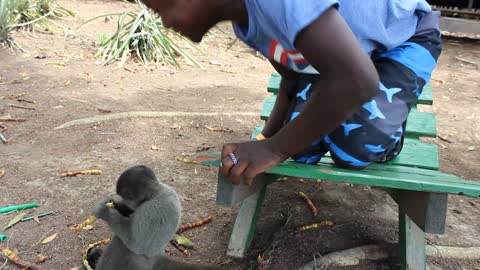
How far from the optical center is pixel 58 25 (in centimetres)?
745

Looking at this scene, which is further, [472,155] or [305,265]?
[472,155]

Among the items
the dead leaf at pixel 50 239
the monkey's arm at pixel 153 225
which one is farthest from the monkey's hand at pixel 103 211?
the dead leaf at pixel 50 239

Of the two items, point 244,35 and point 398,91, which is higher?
point 244,35

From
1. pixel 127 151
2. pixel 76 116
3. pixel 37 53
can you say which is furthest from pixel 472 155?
pixel 37 53

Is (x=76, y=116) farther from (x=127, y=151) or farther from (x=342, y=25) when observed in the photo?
(x=342, y=25)

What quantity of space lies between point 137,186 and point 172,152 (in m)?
1.50

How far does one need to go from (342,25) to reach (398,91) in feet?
2.45

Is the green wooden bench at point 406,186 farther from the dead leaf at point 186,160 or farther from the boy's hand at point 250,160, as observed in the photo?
the dead leaf at point 186,160

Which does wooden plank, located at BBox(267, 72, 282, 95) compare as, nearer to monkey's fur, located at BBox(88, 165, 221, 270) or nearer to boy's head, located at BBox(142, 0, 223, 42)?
monkey's fur, located at BBox(88, 165, 221, 270)

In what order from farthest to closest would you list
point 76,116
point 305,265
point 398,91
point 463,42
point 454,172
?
point 463,42 < point 76,116 < point 454,172 < point 305,265 < point 398,91

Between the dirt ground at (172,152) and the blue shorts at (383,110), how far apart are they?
612 mm

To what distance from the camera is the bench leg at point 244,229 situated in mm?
2312

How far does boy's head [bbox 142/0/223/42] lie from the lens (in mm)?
1526

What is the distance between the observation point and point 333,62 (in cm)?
A: 143
